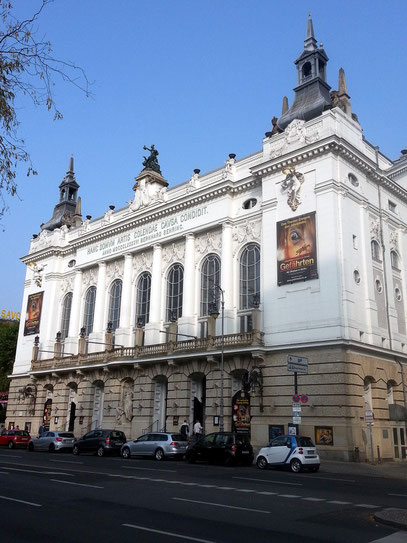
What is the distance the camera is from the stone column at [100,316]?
48.6 m

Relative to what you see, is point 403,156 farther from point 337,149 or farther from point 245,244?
point 245,244

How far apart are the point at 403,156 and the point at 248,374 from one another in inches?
903

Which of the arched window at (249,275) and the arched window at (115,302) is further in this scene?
the arched window at (115,302)

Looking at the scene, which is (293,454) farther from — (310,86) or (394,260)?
(310,86)

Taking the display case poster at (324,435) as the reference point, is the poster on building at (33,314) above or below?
above

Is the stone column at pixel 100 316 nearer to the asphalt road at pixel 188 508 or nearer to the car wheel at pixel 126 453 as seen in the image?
the car wheel at pixel 126 453

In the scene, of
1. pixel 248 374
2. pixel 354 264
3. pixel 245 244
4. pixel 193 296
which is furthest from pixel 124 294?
pixel 354 264

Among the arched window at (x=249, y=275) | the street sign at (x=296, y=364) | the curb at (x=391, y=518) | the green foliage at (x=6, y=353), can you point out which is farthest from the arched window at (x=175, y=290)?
the green foliage at (x=6, y=353)

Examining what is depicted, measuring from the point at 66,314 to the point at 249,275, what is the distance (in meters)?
24.9

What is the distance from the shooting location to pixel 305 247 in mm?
33812

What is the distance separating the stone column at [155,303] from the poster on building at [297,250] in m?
12.6

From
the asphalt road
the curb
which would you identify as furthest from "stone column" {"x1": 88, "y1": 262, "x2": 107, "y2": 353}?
the curb

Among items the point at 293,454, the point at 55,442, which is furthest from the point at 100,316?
the point at 293,454

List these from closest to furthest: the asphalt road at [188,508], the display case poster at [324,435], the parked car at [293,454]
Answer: the asphalt road at [188,508] → the parked car at [293,454] → the display case poster at [324,435]
